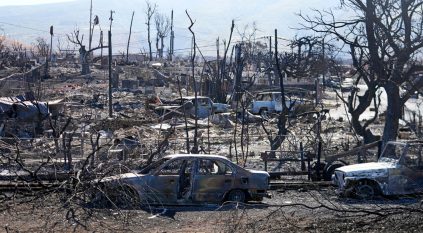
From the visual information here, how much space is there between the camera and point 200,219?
1530 cm

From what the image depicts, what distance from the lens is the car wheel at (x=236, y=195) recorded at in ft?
56.3

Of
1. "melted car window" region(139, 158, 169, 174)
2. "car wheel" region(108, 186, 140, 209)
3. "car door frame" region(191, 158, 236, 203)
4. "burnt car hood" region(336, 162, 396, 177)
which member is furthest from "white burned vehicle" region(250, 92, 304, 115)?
"car wheel" region(108, 186, 140, 209)

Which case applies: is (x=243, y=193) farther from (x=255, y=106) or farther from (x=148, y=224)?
(x=255, y=106)

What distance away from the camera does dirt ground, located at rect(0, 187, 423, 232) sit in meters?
12.9

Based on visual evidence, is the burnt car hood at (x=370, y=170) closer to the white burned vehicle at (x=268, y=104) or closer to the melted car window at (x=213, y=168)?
the melted car window at (x=213, y=168)

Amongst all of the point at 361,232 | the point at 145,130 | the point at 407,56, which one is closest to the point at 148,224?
the point at 361,232

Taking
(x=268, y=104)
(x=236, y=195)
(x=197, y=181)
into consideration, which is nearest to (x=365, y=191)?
(x=236, y=195)

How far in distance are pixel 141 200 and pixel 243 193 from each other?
261 cm

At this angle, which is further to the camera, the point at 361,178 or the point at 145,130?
the point at 145,130

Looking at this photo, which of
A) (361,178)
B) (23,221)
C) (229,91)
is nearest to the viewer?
(23,221)

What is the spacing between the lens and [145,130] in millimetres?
31172

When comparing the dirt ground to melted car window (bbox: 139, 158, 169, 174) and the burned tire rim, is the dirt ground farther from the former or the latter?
the burned tire rim

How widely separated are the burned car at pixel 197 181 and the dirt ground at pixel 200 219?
26.7 inches

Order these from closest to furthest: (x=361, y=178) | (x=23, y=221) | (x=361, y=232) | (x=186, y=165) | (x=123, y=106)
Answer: (x=361, y=232)
(x=23, y=221)
(x=186, y=165)
(x=361, y=178)
(x=123, y=106)
